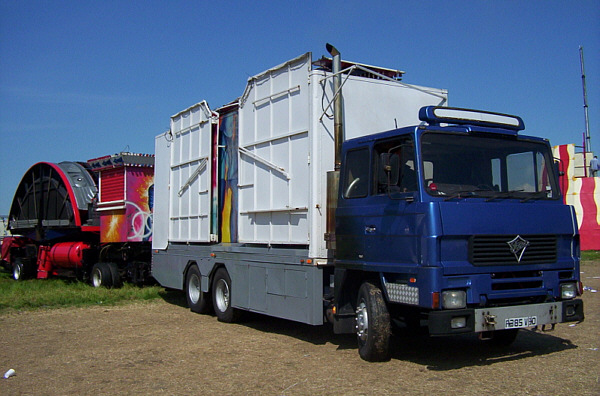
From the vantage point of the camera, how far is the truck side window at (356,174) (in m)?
8.02

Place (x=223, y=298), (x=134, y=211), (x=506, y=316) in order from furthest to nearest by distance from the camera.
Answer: (x=134, y=211) → (x=223, y=298) → (x=506, y=316)

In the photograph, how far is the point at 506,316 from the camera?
22.9 feet

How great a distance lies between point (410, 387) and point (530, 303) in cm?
195

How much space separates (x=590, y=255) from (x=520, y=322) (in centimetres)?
2141

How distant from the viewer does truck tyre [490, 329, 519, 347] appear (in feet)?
27.5

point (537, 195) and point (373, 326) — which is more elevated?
point (537, 195)

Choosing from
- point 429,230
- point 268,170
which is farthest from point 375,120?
point 429,230

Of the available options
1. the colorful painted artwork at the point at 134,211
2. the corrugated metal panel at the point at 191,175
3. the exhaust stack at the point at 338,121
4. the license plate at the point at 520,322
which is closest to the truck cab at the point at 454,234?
the license plate at the point at 520,322

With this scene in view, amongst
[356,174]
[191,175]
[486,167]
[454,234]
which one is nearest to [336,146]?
[356,174]

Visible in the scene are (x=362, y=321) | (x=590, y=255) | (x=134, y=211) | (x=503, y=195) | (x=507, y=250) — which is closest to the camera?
(x=507, y=250)

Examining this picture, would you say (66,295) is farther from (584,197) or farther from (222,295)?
(584,197)

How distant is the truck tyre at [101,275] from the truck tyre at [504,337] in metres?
11.7

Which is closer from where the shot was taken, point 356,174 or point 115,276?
point 356,174

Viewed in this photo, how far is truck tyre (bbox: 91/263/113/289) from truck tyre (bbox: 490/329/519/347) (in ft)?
38.5
